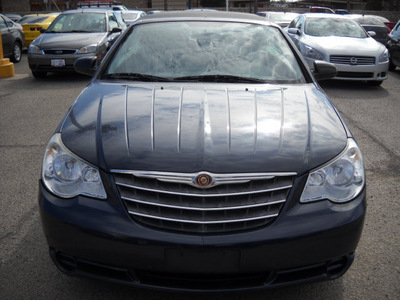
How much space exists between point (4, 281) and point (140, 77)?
171 cm


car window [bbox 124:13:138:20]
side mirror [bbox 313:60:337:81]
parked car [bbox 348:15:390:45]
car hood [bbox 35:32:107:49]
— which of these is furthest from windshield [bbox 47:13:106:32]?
parked car [bbox 348:15:390:45]

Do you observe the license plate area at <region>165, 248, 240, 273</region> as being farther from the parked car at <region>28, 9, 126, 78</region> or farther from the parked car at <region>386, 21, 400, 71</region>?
the parked car at <region>386, 21, 400, 71</region>

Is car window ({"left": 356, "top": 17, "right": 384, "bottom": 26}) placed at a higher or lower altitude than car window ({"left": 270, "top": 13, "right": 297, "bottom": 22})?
higher

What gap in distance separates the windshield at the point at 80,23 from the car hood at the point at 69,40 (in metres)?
0.39

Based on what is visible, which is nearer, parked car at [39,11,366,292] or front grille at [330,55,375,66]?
parked car at [39,11,366,292]

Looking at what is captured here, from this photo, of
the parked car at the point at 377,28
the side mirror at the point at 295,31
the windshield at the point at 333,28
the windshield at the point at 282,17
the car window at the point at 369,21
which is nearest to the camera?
the windshield at the point at 333,28

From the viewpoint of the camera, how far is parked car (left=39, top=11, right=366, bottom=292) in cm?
235

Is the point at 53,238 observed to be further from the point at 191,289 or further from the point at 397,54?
the point at 397,54

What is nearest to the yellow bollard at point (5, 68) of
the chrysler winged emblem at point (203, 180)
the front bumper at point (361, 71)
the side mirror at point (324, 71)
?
the front bumper at point (361, 71)

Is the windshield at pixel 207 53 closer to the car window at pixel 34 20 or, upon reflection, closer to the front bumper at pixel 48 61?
the front bumper at pixel 48 61

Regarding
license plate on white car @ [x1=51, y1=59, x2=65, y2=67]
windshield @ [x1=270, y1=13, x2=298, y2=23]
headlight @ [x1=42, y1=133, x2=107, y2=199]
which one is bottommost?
windshield @ [x1=270, y1=13, x2=298, y2=23]

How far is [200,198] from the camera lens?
7.86 feet

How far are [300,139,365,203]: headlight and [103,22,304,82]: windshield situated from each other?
3.84 feet

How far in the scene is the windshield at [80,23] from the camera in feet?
39.1
